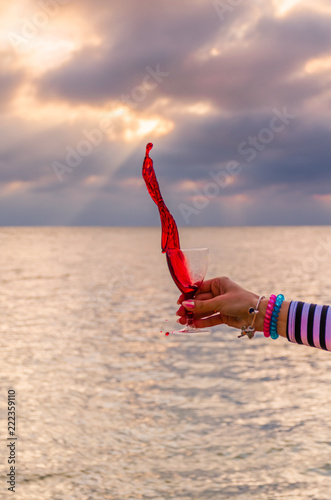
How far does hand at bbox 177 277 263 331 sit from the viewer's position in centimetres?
347

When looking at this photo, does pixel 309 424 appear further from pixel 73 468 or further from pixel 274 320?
pixel 274 320

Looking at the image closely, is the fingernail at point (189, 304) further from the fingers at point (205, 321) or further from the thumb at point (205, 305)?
the fingers at point (205, 321)

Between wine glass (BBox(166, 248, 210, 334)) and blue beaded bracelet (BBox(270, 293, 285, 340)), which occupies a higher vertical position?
wine glass (BBox(166, 248, 210, 334))

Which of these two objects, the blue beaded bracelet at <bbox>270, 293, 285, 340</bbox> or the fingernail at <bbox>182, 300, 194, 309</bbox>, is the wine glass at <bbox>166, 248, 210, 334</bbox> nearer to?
the fingernail at <bbox>182, 300, 194, 309</bbox>

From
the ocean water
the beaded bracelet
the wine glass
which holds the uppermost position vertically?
the wine glass

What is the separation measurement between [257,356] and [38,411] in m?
6.88

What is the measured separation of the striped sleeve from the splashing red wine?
734 millimetres

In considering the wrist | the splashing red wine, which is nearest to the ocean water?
Answer: the splashing red wine

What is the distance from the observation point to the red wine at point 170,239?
323cm

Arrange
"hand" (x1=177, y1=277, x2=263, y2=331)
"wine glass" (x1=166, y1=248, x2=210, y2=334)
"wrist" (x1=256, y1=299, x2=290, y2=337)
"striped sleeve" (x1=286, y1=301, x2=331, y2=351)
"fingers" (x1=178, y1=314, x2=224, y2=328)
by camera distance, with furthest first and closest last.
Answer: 1. "fingers" (x1=178, y1=314, x2=224, y2=328)
2. "wine glass" (x1=166, y1=248, x2=210, y2=334)
3. "hand" (x1=177, y1=277, x2=263, y2=331)
4. "wrist" (x1=256, y1=299, x2=290, y2=337)
5. "striped sleeve" (x1=286, y1=301, x2=331, y2=351)

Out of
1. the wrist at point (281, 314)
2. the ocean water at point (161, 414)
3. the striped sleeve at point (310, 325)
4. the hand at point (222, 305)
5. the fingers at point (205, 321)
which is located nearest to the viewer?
the striped sleeve at point (310, 325)

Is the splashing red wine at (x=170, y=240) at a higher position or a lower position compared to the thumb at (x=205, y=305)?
higher

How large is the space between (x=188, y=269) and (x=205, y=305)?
290 millimetres

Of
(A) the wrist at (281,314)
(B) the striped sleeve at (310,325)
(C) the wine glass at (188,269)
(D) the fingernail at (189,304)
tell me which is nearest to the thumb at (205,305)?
(D) the fingernail at (189,304)
